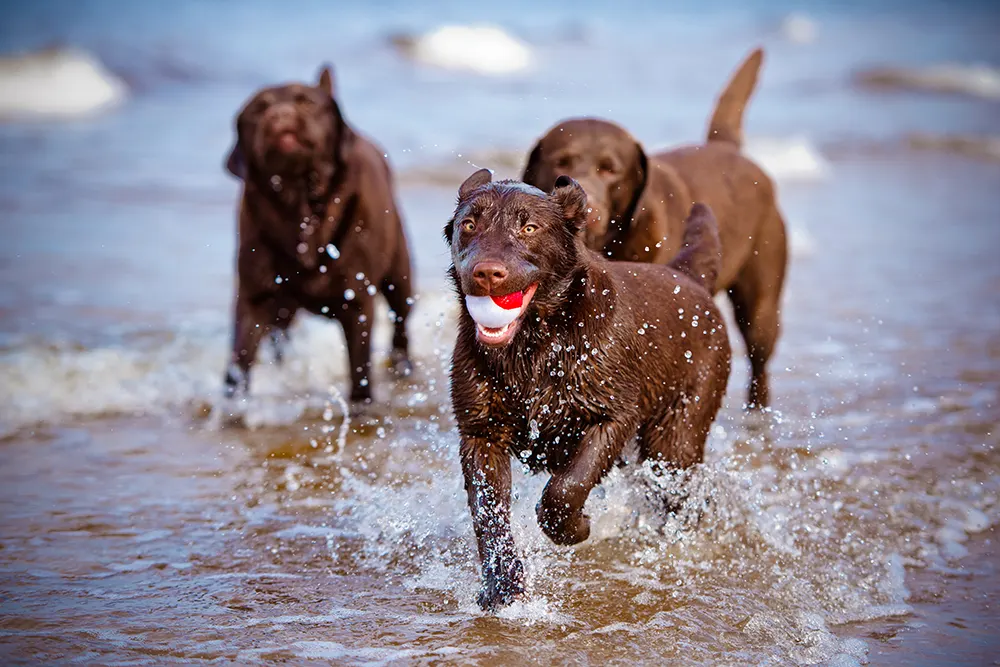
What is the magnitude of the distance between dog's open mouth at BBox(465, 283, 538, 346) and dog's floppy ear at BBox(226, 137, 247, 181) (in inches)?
118

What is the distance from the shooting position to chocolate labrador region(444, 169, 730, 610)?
12.8ft

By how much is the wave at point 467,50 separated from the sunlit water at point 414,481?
12.9 m

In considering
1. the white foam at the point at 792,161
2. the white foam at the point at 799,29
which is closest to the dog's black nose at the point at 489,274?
the white foam at the point at 792,161

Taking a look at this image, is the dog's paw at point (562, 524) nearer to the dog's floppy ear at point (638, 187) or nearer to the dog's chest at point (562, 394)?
the dog's chest at point (562, 394)

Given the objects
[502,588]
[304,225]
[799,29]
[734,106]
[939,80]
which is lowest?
[502,588]

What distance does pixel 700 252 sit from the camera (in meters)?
5.08

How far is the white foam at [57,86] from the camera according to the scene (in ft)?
63.0

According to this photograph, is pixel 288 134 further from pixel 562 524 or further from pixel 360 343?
pixel 562 524

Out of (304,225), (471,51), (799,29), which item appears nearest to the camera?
(304,225)

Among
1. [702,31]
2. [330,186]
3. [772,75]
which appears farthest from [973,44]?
[330,186]

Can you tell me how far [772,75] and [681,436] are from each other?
2425 cm

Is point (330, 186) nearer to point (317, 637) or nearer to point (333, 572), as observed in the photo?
point (333, 572)

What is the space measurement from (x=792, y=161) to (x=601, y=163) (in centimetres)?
1170

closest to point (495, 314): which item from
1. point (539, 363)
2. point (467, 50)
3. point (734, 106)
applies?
point (539, 363)
